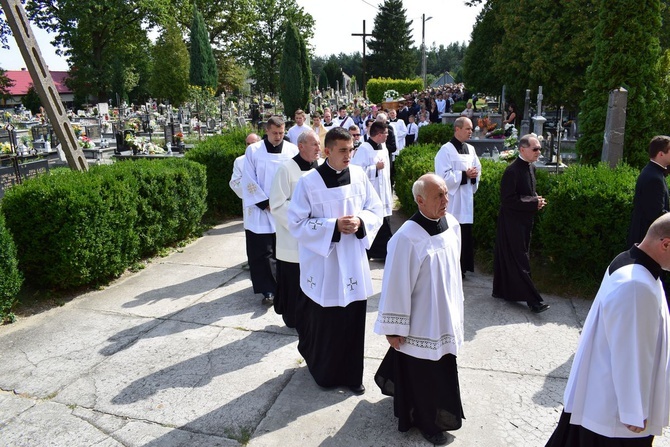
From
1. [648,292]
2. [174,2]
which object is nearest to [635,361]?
[648,292]

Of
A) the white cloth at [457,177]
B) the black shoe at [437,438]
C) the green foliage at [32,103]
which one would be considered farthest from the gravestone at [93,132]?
the green foliage at [32,103]

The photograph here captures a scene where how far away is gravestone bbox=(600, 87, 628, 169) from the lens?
791cm

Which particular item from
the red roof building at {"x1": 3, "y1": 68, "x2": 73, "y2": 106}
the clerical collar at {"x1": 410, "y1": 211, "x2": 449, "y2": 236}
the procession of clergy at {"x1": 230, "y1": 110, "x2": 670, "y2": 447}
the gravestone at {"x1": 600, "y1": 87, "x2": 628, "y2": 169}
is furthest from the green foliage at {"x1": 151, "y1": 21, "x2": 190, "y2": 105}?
the clerical collar at {"x1": 410, "y1": 211, "x2": 449, "y2": 236}

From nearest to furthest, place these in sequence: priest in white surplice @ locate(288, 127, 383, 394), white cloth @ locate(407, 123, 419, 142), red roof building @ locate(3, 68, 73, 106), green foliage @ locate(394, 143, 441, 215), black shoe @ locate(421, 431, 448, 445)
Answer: black shoe @ locate(421, 431, 448, 445) < priest in white surplice @ locate(288, 127, 383, 394) < green foliage @ locate(394, 143, 441, 215) < white cloth @ locate(407, 123, 419, 142) < red roof building @ locate(3, 68, 73, 106)

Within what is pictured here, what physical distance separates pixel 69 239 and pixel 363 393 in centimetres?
399

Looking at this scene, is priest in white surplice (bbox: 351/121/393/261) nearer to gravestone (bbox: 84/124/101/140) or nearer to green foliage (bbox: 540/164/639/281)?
green foliage (bbox: 540/164/639/281)

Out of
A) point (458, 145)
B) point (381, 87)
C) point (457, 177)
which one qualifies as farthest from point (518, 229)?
point (381, 87)

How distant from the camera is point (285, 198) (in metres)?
5.11

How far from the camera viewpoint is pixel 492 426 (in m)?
3.80

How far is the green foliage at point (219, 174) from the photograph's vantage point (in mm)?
10359

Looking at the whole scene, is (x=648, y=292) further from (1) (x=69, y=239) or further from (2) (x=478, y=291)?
(1) (x=69, y=239)

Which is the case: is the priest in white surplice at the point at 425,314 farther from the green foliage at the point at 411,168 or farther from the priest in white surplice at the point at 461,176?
the green foliage at the point at 411,168

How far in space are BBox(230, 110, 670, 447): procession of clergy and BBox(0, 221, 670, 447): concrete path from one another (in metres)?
0.25

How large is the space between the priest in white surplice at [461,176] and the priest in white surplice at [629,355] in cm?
417
